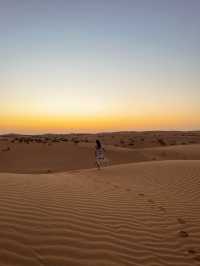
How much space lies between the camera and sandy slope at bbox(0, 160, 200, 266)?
418 cm

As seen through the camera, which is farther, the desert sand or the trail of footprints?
the trail of footprints

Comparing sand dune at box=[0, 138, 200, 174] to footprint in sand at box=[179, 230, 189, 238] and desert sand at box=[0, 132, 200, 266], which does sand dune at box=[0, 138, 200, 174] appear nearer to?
desert sand at box=[0, 132, 200, 266]

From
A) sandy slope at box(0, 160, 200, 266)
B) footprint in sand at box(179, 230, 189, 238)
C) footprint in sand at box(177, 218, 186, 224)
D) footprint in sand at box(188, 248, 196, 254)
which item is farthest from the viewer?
footprint in sand at box(177, 218, 186, 224)

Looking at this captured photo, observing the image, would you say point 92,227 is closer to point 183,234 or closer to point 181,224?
point 183,234

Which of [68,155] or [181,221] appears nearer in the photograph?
[181,221]

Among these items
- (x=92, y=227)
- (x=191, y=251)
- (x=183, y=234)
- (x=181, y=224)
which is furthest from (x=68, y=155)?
(x=191, y=251)

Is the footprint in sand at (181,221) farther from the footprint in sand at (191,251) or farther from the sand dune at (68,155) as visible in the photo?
the sand dune at (68,155)

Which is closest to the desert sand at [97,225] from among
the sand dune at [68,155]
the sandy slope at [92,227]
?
the sandy slope at [92,227]

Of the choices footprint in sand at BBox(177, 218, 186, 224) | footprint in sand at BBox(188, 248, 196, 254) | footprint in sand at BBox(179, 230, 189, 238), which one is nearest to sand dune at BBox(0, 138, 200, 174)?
footprint in sand at BBox(177, 218, 186, 224)

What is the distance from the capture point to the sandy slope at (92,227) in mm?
4176

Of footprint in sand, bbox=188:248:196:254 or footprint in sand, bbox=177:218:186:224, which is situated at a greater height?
footprint in sand, bbox=177:218:186:224

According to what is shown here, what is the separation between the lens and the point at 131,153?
30.7 metres

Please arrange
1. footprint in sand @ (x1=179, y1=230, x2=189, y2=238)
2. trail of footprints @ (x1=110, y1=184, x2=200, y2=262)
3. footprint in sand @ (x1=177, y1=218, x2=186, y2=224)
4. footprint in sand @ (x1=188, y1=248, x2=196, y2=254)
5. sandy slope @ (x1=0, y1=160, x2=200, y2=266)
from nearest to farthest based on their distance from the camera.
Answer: sandy slope @ (x1=0, y1=160, x2=200, y2=266) → trail of footprints @ (x1=110, y1=184, x2=200, y2=262) → footprint in sand @ (x1=188, y1=248, x2=196, y2=254) → footprint in sand @ (x1=179, y1=230, x2=189, y2=238) → footprint in sand @ (x1=177, y1=218, x2=186, y2=224)

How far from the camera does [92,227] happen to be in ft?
17.2
